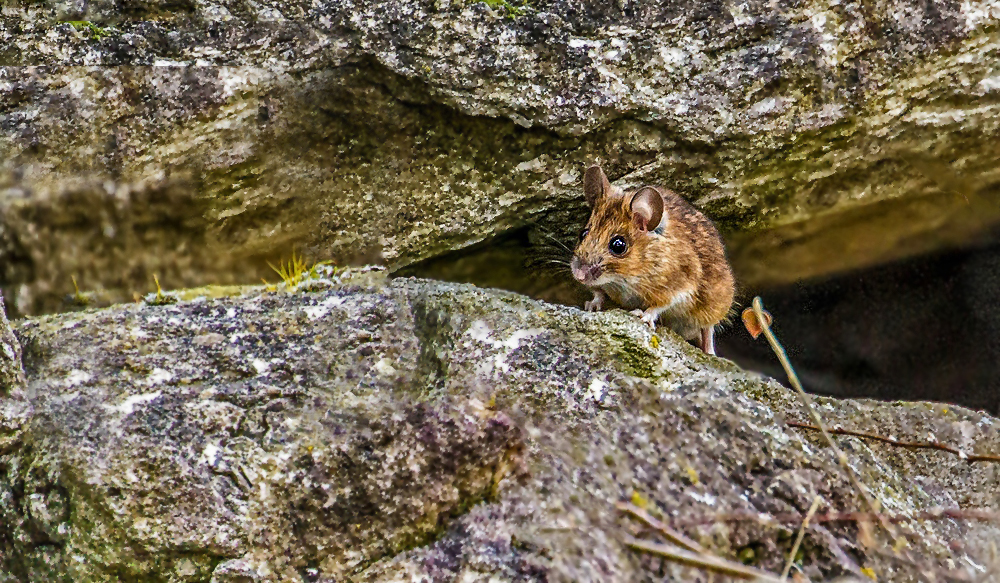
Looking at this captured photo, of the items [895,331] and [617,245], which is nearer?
[617,245]

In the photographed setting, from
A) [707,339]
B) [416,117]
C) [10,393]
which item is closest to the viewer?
[10,393]

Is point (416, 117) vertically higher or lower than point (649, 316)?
higher

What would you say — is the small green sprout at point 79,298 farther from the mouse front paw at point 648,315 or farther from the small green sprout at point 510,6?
the mouse front paw at point 648,315

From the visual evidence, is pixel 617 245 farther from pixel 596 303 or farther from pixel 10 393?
pixel 10 393

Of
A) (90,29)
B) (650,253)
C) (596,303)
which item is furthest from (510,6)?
(90,29)

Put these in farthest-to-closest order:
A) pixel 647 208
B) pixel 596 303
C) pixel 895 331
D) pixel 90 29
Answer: pixel 895 331 → pixel 596 303 → pixel 647 208 → pixel 90 29

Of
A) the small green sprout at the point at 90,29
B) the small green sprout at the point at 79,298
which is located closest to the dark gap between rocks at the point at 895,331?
the small green sprout at the point at 79,298
